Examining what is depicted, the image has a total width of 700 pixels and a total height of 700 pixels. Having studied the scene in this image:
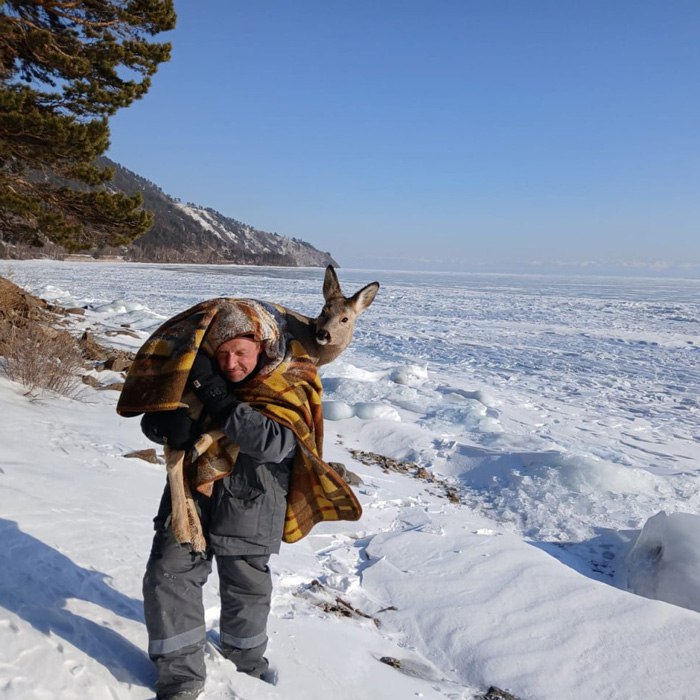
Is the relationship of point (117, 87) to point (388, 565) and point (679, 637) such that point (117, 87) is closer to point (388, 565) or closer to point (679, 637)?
point (388, 565)

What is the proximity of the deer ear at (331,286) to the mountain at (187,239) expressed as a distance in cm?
11363

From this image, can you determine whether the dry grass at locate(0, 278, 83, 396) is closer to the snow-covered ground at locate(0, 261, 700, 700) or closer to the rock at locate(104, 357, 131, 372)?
the snow-covered ground at locate(0, 261, 700, 700)

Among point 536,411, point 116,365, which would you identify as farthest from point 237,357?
point 536,411

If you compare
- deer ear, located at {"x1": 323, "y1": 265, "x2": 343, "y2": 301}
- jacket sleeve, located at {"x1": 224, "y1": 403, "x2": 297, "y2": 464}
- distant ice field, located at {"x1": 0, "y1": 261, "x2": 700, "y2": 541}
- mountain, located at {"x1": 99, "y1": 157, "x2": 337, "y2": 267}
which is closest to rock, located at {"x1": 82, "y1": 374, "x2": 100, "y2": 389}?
distant ice field, located at {"x1": 0, "y1": 261, "x2": 700, "y2": 541}

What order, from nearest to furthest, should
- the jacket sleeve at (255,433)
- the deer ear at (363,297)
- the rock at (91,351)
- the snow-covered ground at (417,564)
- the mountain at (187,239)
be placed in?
1. the jacket sleeve at (255,433)
2. the snow-covered ground at (417,564)
3. the deer ear at (363,297)
4. the rock at (91,351)
5. the mountain at (187,239)

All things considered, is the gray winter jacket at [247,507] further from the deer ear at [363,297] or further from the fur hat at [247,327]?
the deer ear at [363,297]

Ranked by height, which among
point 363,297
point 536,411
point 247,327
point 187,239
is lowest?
point 536,411

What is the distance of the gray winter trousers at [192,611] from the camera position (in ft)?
6.71

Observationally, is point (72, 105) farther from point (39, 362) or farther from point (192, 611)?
point (192, 611)

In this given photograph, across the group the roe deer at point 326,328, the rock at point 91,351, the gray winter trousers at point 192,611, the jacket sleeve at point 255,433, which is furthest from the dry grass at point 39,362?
the jacket sleeve at point 255,433

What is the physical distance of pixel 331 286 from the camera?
2.62 metres

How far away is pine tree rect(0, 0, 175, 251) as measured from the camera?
8312mm

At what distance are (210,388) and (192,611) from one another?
84cm

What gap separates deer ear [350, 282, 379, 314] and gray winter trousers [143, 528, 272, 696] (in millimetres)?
1110
